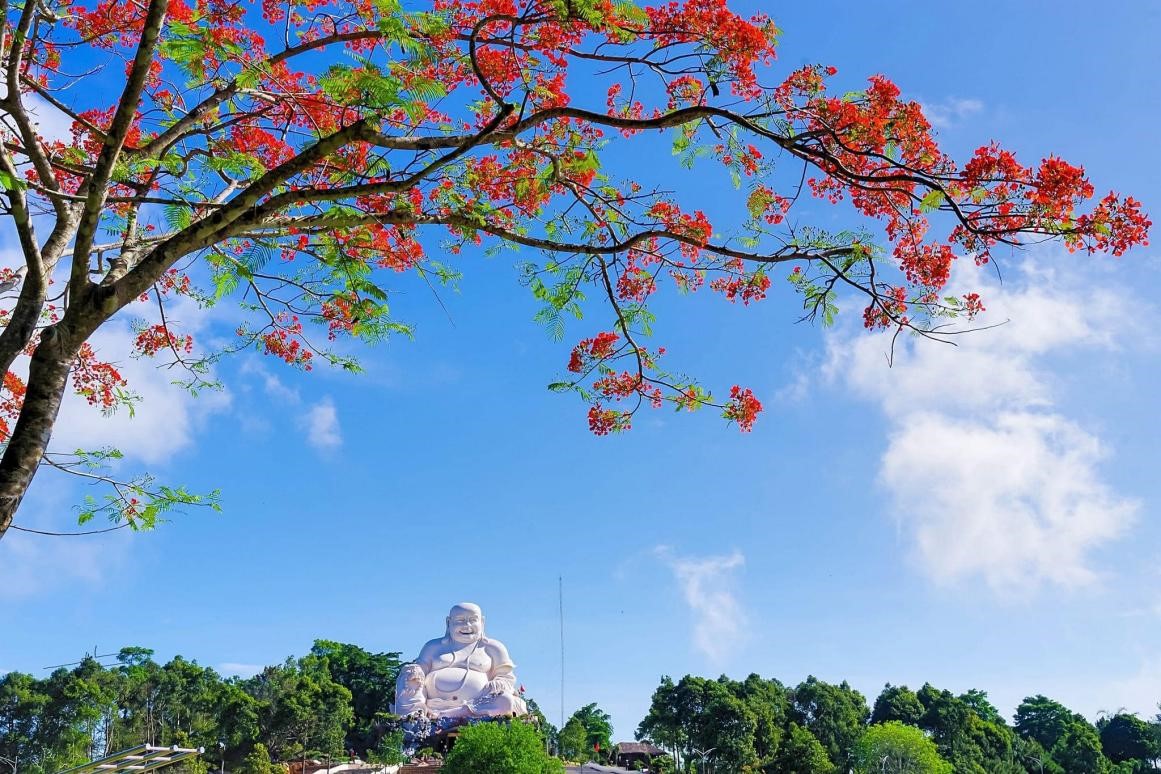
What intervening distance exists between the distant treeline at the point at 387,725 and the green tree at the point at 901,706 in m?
0.07

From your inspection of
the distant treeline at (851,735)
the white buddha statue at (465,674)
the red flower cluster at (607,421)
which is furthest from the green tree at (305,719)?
the red flower cluster at (607,421)

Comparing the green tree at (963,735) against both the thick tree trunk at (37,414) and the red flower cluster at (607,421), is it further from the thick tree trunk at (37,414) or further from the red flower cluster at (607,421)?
the thick tree trunk at (37,414)

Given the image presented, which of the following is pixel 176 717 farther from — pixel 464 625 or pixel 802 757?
pixel 802 757

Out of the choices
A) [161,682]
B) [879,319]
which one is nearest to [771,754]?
[161,682]

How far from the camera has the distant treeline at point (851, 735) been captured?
143 ft

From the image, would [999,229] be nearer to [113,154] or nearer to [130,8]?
[113,154]

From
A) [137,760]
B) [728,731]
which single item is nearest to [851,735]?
[728,731]

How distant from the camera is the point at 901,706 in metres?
52.7

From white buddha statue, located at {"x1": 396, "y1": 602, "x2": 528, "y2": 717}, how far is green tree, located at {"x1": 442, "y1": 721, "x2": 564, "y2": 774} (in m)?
8.76

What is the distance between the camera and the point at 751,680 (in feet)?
169

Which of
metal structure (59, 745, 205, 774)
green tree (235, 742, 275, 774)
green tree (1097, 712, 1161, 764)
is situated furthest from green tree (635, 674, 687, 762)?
metal structure (59, 745, 205, 774)

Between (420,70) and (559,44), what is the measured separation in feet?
4.14

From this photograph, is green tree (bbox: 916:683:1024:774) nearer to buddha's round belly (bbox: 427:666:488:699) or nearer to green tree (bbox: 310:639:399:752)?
buddha's round belly (bbox: 427:666:488:699)

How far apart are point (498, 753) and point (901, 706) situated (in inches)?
1394
